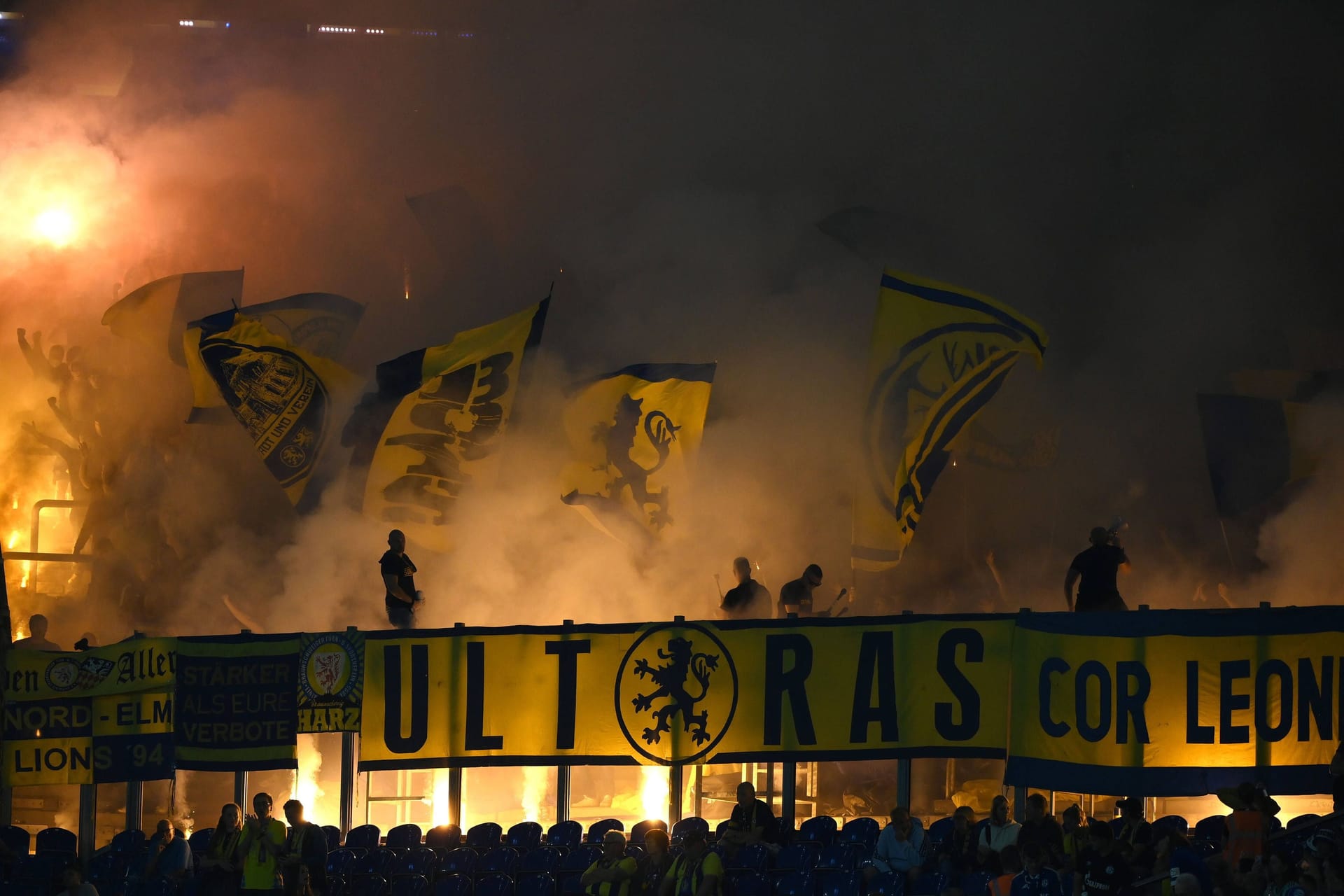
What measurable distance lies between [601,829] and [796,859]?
137 cm

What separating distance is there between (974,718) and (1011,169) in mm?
8480

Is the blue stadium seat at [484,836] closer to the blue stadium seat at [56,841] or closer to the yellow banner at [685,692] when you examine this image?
the yellow banner at [685,692]

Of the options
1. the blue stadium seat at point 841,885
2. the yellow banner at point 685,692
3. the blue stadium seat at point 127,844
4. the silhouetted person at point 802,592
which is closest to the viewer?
the blue stadium seat at point 841,885

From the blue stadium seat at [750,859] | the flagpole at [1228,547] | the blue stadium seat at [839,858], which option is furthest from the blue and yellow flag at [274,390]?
the flagpole at [1228,547]

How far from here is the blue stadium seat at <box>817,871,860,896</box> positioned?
833 cm

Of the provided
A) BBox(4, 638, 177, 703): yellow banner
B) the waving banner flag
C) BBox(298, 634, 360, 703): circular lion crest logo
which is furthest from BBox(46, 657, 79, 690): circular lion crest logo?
the waving banner flag

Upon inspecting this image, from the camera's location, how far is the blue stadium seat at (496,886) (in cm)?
899

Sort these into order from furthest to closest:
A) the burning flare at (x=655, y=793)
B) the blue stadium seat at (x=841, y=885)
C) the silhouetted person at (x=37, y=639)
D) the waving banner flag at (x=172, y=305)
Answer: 1. the waving banner flag at (x=172, y=305)
2. the silhouetted person at (x=37, y=639)
3. the burning flare at (x=655, y=793)
4. the blue stadium seat at (x=841, y=885)

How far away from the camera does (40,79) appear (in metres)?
A: 17.5

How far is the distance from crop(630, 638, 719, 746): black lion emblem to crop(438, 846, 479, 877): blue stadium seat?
3.85ft

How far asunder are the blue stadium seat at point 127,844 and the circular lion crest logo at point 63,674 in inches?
38.4

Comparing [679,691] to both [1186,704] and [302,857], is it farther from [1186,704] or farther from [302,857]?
[1186,704]

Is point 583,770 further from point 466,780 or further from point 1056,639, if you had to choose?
point 1056,639

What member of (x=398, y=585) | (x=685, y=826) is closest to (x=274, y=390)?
(x=398, y=585)
